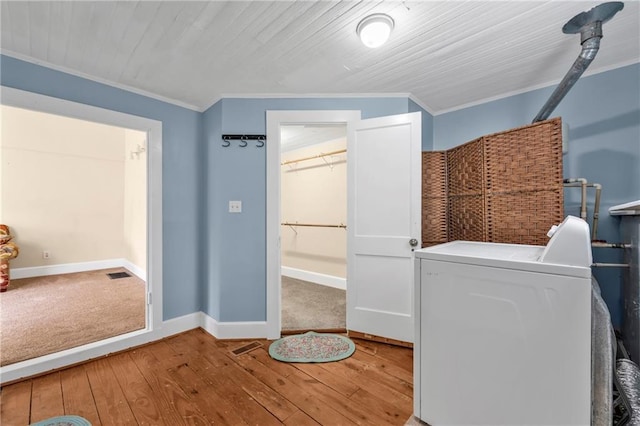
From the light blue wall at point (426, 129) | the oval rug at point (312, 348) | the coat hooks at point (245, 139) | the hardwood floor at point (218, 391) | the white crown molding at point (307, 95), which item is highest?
the white crown molding at point (307, 95)

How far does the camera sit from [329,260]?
4.34 meters

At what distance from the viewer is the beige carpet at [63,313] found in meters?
2.34

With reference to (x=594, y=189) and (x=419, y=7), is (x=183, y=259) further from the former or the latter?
(x=594, y=189)

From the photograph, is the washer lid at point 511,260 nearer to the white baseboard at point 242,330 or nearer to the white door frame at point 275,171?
the white door frame at point 275,171

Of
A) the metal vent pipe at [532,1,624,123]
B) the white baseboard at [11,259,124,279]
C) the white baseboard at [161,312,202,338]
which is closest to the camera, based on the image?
the metal vent pipe at [532,1,624,123]

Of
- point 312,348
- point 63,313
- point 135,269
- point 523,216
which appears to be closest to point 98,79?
point 63,313

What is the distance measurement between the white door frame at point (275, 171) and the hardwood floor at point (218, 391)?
49 cm

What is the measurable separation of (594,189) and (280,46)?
2.73 m

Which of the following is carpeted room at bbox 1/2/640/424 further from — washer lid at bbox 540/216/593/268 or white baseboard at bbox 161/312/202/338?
washer lid at bbox 540/216/593/268

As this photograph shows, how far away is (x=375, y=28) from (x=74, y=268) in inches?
246

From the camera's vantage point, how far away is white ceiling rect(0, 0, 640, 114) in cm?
152

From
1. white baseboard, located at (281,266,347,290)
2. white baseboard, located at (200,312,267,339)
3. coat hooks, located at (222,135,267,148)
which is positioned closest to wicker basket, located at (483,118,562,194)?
coat hooks, located at (222,135,267,148)

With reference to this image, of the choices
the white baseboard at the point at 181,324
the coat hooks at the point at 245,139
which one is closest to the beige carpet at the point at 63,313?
the white baseboard at the point at 181,324

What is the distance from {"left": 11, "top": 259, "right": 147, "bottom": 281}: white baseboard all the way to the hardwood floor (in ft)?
9.32
